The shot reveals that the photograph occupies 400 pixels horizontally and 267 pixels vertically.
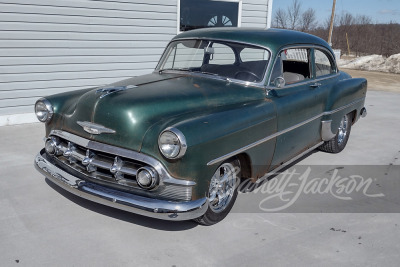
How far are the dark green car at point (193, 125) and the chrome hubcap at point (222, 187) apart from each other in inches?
0.4

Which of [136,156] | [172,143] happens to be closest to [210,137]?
[172,143]

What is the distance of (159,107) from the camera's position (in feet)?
10.5

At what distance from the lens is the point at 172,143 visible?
279cm

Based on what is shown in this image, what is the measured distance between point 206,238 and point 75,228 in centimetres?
110

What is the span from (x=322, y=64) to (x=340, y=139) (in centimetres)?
127

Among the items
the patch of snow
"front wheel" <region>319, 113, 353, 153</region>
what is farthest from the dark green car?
the patch of snow

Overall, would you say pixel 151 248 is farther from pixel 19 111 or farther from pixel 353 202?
pixel 19 111

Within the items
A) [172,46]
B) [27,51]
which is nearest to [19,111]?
[27,51]

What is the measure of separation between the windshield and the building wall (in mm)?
2892

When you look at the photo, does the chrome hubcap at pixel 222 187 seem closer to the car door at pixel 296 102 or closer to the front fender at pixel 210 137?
the front fender at pixel 210 137

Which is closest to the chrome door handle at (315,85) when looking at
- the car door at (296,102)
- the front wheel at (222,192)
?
the car door at (296,102)

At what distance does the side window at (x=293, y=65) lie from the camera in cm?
407

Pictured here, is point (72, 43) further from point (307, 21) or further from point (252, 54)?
point (307, 21)

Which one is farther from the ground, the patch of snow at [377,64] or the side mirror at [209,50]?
the side mirror at [209,50]
